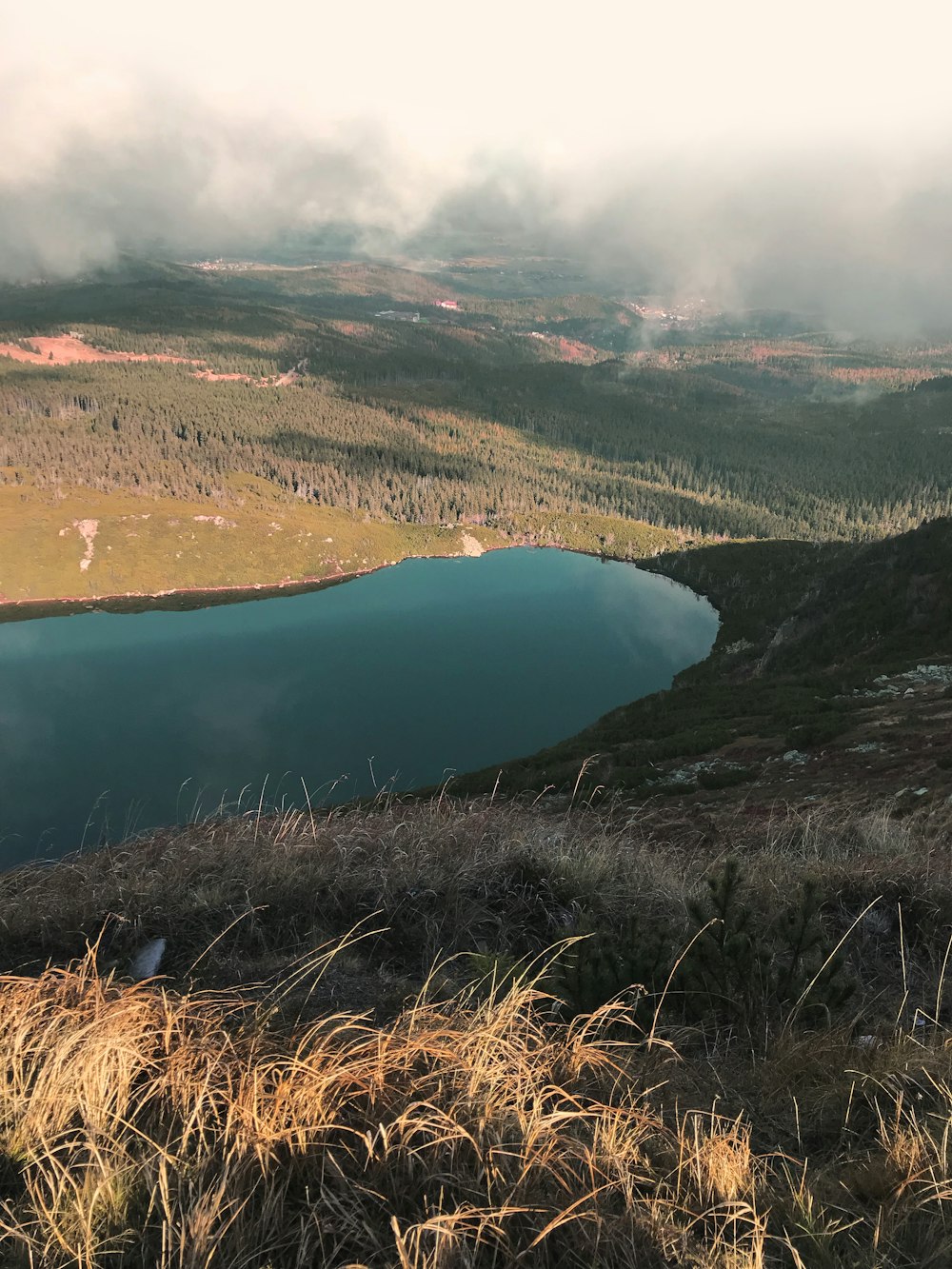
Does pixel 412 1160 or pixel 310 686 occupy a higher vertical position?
pixel 412 1160

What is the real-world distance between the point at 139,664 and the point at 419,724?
142 feet

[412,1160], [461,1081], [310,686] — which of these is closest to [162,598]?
[310,686]

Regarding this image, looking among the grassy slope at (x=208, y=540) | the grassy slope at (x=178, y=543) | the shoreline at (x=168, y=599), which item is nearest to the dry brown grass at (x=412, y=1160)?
the shoreline at (x=168, y=599)

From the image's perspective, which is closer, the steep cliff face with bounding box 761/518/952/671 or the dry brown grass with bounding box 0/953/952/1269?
the dry brown grass with bounding box 0/953/952/1269

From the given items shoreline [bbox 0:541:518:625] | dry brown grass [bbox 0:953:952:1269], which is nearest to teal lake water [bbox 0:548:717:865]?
shoreline [bbox 0:541:518:625]

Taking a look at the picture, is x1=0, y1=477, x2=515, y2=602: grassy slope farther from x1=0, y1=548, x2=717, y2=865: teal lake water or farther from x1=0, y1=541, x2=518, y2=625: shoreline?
x1=0, y1=548, x2=717, y2=865: teal lake water

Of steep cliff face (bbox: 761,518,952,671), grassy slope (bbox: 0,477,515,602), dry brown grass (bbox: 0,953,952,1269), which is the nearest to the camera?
dry brown grass (bbox: 0,953,952,1269)

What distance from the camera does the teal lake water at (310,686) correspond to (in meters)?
62.7

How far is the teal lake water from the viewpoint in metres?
62.7

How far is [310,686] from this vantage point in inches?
3226

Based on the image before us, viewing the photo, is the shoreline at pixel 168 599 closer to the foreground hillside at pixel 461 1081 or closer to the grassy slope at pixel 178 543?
the grassy slope at pixel 178 543

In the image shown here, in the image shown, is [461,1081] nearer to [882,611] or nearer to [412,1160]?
[412,1160]

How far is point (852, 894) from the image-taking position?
5004mm

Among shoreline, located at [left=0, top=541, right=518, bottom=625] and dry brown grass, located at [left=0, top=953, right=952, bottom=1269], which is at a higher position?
dry brown grass, located at [left=0, top=953, right=952, bottom=1269]
